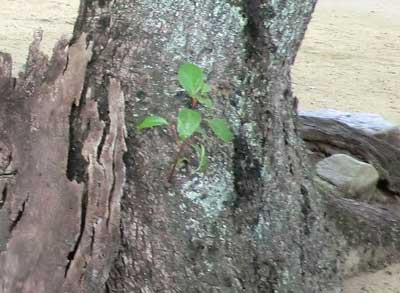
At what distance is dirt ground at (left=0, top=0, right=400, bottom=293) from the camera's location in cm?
424

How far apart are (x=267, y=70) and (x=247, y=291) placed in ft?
1.35

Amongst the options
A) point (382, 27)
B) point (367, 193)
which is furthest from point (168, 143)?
point (382, 27)

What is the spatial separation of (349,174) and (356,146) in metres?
0.31

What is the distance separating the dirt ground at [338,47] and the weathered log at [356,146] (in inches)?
36.3

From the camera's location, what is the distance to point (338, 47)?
5.57 meters

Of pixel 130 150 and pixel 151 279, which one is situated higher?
pixel 130 150

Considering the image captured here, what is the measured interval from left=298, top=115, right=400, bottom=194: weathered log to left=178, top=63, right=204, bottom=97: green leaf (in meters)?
1.45

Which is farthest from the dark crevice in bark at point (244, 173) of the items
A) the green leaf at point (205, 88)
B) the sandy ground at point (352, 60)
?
the sandy ground at point (352, 60)

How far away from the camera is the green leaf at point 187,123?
54.1 inches

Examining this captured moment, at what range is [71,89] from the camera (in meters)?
1.41

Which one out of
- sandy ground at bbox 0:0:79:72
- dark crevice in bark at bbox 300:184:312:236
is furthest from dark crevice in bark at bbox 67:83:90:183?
sandy ground at bbox 0:0:79:72

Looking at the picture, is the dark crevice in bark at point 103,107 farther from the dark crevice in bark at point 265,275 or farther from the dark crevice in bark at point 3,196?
the dark crevice in bark at point 265,275

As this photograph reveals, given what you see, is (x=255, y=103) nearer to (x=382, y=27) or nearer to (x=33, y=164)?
(x=33, y=164)

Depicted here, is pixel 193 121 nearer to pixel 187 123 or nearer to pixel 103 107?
pixel 187 123
